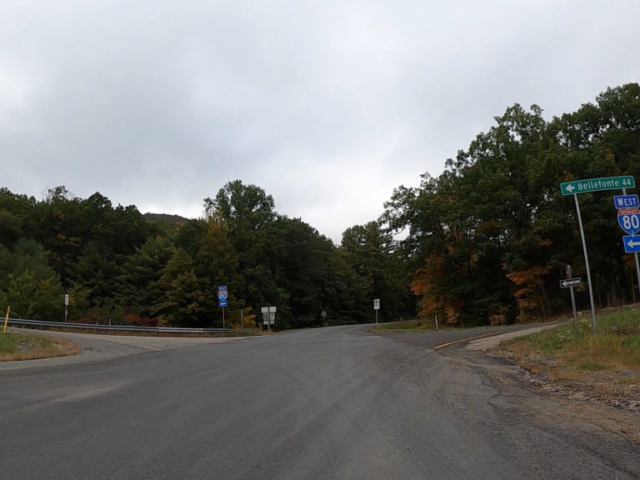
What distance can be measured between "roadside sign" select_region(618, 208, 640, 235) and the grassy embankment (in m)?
2.73

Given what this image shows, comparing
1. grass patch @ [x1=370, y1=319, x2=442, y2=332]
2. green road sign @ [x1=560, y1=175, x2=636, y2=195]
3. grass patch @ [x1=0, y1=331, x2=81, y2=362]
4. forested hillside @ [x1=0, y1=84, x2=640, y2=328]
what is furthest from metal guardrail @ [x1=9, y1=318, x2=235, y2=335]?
green road sign @ [x1=560, y1=175, x2=636, y2=195]

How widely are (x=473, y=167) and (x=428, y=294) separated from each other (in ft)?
43.1

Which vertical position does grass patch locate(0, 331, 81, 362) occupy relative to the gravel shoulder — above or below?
above

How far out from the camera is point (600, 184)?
14.2 m

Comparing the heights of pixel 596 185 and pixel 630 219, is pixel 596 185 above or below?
above

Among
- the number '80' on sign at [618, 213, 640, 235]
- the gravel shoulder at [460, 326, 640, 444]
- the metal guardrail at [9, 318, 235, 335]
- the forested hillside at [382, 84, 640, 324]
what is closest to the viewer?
the gravel shoulder at [460, 326, 640, 444]

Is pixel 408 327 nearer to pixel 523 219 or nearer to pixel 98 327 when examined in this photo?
pixel 523 219

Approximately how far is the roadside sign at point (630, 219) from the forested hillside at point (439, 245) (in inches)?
1035

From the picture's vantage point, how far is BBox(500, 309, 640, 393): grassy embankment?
9733mm

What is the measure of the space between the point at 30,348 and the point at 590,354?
1810 cm

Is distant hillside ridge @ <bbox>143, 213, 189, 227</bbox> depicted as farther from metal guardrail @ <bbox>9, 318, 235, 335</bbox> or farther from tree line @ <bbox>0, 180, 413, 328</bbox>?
metal guardrail @ <bbox>9, 318, 235, 335</bbox>

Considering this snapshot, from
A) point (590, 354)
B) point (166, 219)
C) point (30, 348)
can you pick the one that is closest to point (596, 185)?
point (590, 354)

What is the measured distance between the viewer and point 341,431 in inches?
254

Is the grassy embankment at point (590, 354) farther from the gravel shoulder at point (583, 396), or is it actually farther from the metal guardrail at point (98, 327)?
the metal guardrail at point (98, 327)
